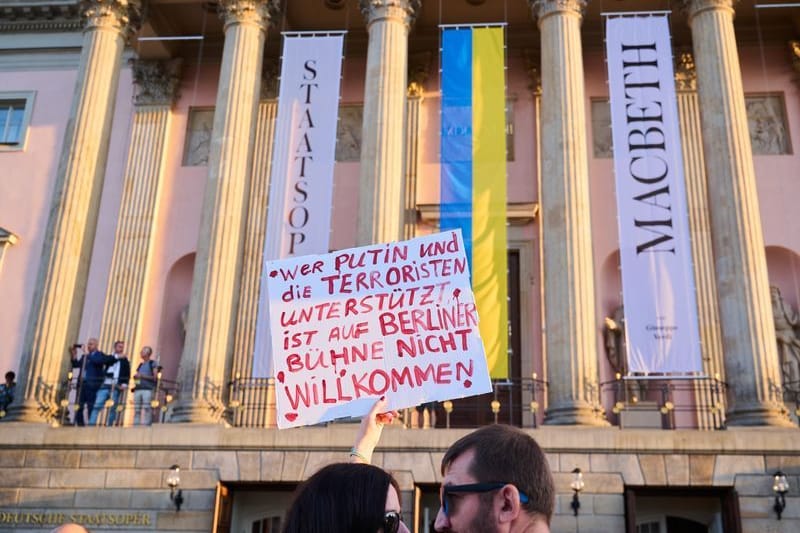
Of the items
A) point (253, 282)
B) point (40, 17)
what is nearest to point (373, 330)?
point (253, 282)

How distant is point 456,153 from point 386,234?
7.75ft

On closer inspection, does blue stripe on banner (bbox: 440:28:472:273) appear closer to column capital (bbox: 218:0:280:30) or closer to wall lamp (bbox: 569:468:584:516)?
column capital (bbox: 218:0:280:30)

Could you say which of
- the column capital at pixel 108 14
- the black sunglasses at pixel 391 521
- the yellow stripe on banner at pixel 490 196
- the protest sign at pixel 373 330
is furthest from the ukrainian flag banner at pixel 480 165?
the black sunglasses at pixel 391 521

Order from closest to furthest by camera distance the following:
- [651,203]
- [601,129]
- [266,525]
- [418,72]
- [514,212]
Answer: [266,525]
[651,203]
[514,212]
[601,129]
[418,72]

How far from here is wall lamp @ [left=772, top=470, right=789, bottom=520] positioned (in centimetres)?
1362

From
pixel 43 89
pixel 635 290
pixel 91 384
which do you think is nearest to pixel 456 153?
pixel 635 290

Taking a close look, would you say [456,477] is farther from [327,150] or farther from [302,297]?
[327,150]

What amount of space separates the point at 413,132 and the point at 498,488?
1914 cm

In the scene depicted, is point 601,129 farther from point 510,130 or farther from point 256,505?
point 256,505

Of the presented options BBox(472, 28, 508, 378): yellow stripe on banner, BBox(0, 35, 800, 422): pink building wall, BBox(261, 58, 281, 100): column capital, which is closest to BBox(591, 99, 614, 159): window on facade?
BBox(0, 35, 800, 422): pink building wall

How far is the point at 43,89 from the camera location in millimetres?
23516

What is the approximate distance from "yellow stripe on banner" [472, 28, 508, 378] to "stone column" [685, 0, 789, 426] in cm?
410

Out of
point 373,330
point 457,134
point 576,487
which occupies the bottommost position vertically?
point 576,487

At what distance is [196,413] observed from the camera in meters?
15.8
